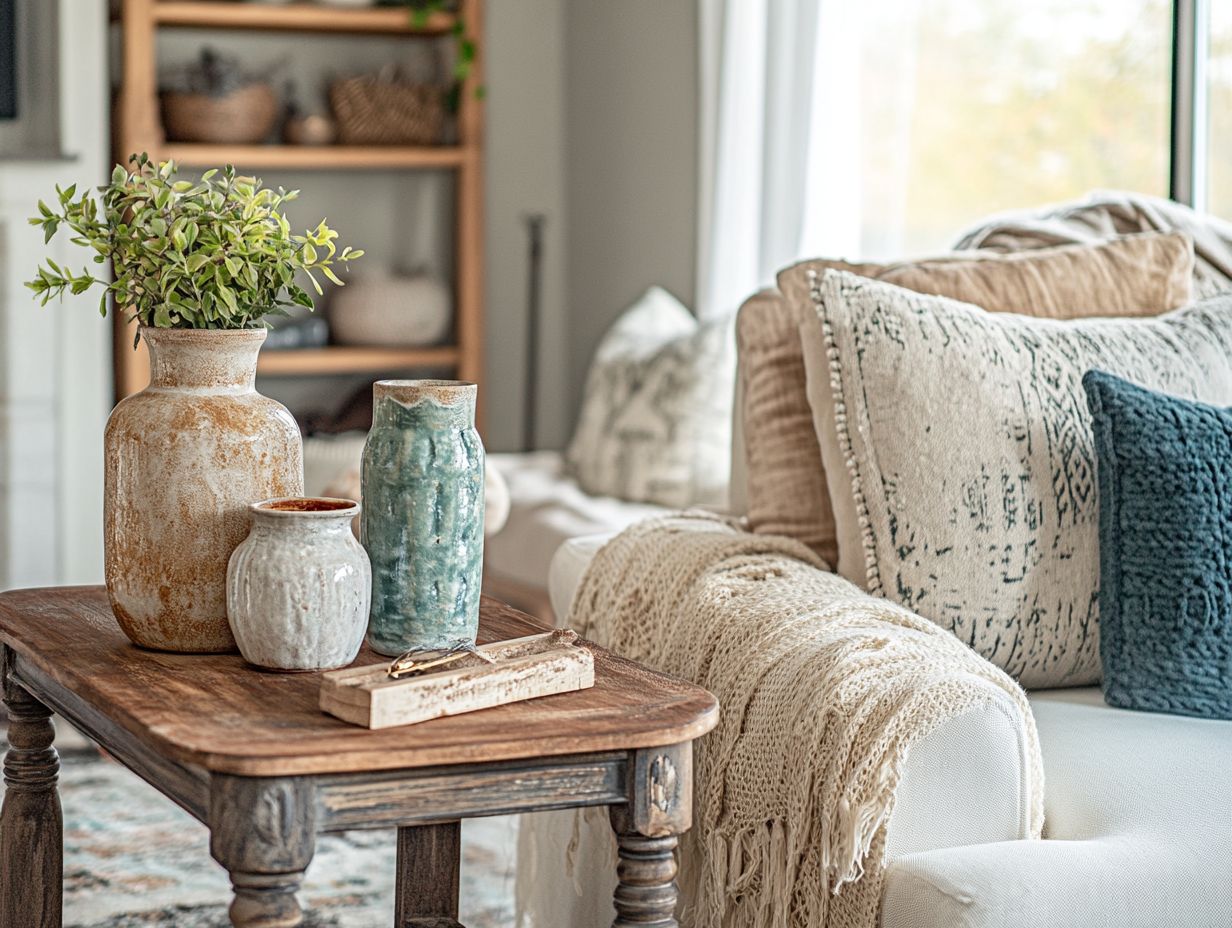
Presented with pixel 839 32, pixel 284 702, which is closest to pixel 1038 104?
pixel 839 32

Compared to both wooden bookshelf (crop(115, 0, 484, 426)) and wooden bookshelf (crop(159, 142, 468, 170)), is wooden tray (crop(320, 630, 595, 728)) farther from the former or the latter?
wooden bookshelf (crop(159, 142, 468, 170))

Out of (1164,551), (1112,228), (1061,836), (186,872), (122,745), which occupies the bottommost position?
(186,872)

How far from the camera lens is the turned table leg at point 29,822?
60.1 inches

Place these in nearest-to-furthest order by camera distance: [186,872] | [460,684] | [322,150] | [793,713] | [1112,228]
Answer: [460,684]
[793,713]
[1112,228]
[186,872]
[322,150]

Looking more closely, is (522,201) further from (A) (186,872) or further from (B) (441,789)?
(B) (441,789)

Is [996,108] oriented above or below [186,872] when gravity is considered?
above

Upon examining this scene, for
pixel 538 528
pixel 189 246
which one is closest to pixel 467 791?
pixel 189 246

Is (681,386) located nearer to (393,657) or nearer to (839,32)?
(839,32)

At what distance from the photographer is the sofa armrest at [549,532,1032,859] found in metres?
1.33

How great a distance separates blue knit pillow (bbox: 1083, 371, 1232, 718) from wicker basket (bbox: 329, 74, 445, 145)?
8.79 ft

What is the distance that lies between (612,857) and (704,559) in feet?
1.11

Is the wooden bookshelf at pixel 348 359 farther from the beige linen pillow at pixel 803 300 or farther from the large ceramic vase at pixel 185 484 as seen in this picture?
the large ceramic vase at pixel 185 484

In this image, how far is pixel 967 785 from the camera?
1351 mm

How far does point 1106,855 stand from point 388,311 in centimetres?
292
